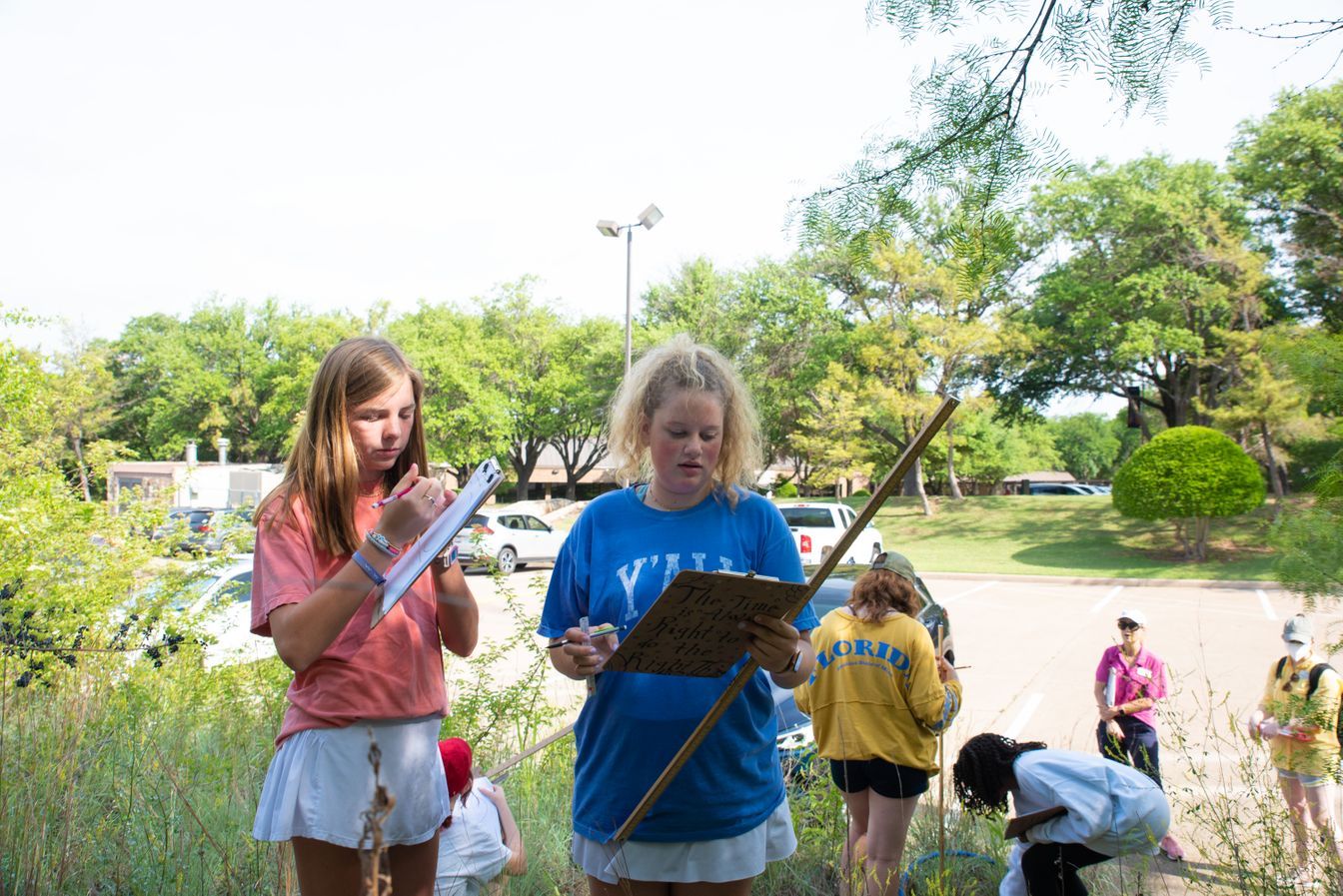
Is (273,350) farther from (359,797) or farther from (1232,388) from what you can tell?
(359,797)

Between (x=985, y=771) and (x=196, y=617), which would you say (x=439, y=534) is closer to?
(x=985, y=771)

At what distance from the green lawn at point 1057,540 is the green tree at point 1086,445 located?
54.3 m

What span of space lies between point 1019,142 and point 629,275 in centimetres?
1350

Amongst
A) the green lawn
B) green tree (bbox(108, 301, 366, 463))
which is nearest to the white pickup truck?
the green lawn

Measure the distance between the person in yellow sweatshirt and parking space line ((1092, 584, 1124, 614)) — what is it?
1247cm

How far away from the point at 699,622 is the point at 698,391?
0.58 metres

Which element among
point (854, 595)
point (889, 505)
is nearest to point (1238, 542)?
point (889, 505)

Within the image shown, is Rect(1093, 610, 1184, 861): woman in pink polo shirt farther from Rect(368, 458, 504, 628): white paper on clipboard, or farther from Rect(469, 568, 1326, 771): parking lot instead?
Rect(368, 458, 504, 628): white paper on clipboard

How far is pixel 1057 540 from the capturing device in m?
25.8

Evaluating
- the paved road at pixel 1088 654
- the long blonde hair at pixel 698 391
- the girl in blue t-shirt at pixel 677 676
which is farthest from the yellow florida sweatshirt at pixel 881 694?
the long blonde hair at pixel 698 391

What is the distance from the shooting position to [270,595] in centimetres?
177

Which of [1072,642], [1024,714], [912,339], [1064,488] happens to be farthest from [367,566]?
[1064,488]

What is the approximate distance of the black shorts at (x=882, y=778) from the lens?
12.7 ft

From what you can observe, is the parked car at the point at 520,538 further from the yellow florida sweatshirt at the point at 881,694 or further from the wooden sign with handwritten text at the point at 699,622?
the wooden sign with handwritten text at the point at 699,622
